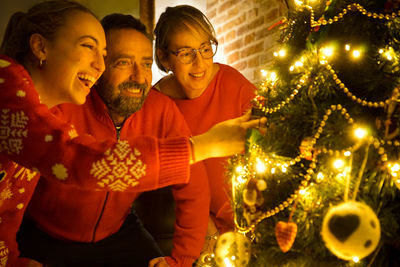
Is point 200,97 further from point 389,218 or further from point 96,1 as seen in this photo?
point 96,1

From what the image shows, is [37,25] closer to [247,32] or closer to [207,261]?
[207,261]

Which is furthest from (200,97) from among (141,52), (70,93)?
(70,93)

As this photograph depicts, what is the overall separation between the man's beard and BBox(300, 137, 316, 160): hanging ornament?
0.91m

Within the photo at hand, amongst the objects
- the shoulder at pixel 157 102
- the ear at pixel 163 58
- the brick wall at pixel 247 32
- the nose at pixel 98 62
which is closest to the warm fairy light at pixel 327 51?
the nose at pixel 98 62

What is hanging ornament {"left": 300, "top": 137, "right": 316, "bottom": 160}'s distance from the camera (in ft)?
2.44

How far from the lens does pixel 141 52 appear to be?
1.55m

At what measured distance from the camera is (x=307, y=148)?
29.4 inches

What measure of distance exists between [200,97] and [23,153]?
1073mm

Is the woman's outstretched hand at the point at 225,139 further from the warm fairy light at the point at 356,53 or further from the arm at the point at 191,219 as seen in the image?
the arm at the point at 191,219

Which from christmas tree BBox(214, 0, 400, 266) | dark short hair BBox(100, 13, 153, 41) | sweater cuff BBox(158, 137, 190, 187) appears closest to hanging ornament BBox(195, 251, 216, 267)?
christmas tree BBox(214, 0, 400, 266)

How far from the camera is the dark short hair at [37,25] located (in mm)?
1146

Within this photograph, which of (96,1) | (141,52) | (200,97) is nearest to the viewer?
(141,52)

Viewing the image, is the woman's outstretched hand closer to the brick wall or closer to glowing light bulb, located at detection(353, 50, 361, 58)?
glowing light bulb, located at detection(353, 50, 361, 58)

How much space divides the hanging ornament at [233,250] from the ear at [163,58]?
1210mm
